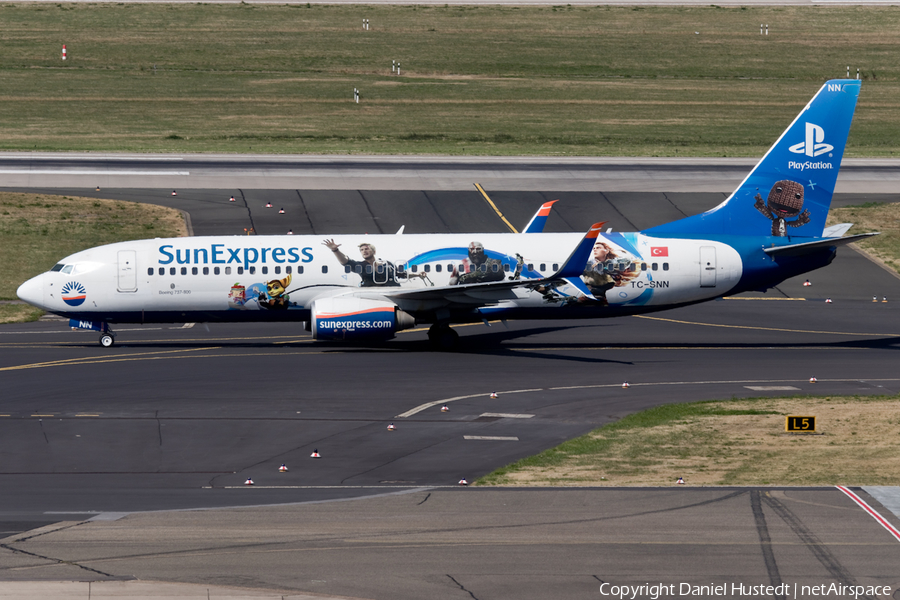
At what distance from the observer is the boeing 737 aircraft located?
137ft

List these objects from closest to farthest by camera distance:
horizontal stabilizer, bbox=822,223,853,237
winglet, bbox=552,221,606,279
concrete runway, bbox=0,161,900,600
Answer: concrete runway, bbox=0,161,900,600 < winglet, bbox=552,221,606,279 < horizontal stabilizer, bbox=822,223,853,237

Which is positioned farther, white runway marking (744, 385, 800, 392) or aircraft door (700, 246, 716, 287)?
aircraft door (700, 246, 716, 287)

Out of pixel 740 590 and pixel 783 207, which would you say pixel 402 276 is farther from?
pixel 740 590

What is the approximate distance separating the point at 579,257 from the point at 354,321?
8.58 m

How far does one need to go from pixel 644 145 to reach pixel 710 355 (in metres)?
50.5

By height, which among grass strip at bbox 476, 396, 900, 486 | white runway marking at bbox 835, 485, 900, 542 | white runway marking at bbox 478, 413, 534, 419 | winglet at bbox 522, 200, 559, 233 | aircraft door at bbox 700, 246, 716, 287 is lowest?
white runway marking at bbox 835, 485, 900, 542

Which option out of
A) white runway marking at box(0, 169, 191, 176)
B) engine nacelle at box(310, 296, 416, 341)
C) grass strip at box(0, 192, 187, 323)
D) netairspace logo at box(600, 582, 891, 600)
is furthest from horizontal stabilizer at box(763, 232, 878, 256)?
white runway marking at box(0, 169, 191, 176)

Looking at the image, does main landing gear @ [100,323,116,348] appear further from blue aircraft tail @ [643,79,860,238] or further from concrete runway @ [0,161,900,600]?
blue aircraft tail @ [643,79,860,238]

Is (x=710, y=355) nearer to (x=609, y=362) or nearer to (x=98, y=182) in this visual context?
(x=609, y=362)

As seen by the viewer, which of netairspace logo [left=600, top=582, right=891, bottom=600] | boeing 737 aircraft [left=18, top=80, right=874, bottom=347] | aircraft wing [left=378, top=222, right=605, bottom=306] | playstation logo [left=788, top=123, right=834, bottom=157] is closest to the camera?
netairspace logo [left=600, top=582, right=891, bottom=600]

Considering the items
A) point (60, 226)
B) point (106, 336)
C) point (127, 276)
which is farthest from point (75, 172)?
point (127, 276)

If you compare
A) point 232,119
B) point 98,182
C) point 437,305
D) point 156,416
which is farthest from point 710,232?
point 232,119

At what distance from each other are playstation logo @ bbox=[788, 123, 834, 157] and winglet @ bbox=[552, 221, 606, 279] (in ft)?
36.8

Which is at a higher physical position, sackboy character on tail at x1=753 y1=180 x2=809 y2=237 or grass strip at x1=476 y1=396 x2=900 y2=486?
sackboy character on tail at x1=753 y1=180 x2=809 y2=237
